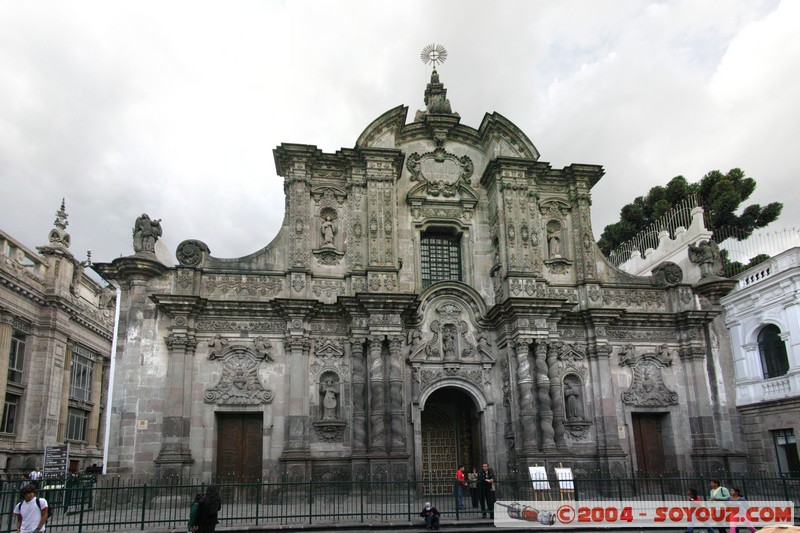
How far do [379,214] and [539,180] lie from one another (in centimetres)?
649

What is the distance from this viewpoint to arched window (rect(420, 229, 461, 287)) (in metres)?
22.6

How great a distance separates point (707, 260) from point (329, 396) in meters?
14.5

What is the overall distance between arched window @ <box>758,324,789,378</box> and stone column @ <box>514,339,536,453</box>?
337 inches

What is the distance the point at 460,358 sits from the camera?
68.4ft

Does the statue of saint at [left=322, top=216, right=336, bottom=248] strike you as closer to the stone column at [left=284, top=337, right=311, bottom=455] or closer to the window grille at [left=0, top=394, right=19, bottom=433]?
the stone column at [left=284, top=337, right=311, bottom=455]

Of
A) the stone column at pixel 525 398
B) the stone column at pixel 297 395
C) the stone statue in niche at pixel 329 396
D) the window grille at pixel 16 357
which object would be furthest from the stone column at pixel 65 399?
the stone column at pixel 525 398

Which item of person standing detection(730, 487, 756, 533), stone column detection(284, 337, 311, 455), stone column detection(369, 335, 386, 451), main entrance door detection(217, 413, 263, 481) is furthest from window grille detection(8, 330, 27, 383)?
person standing detection(730, 487, 756, 533)

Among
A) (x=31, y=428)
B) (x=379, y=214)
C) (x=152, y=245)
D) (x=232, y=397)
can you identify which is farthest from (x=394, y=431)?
(x=31, y=428)

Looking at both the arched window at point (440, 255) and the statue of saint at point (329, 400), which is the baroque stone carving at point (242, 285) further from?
the arched window at point (440, 255)

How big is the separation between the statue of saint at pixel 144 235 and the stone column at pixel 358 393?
23.4ft

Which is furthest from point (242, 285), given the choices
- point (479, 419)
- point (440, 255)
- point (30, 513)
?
point (30, 513)

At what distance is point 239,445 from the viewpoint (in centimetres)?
1911

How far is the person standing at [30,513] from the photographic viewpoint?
31.7ft

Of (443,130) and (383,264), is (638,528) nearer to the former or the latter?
(383,264)
